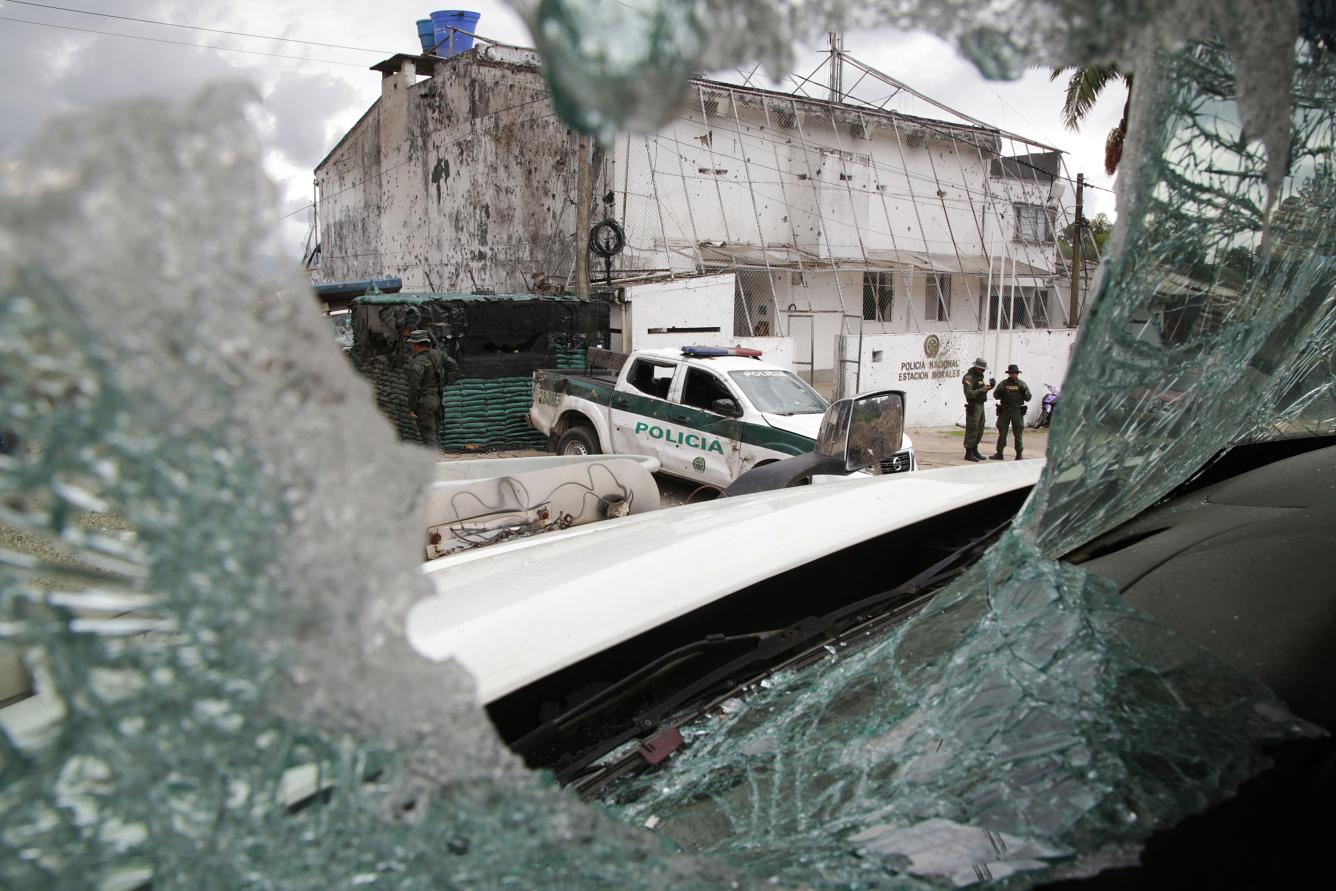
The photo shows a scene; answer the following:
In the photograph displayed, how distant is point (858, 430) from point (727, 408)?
3.35m

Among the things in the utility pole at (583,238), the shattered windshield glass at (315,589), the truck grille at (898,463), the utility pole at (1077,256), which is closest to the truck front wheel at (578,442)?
the truck grille at (898,463)

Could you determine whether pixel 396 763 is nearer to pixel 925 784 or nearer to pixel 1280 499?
pixel 925 784

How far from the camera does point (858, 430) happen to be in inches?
229

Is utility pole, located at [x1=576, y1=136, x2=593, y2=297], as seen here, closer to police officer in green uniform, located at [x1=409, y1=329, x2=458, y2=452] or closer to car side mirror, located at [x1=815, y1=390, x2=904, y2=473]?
police officer in green uniform, located at [x1=409, y1=329, x2=458, y2=452]

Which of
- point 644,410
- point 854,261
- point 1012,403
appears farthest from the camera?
point 854,261

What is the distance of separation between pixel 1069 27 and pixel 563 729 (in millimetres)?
1624

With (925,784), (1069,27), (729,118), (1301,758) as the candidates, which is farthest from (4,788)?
(729,118)

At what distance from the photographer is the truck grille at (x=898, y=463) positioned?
8070 mm

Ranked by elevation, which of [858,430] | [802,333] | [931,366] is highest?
[802,333]

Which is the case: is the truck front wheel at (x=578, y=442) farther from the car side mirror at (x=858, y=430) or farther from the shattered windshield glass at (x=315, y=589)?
the shattered windshield glass at (x=315, y=589)

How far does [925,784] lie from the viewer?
1562 mm

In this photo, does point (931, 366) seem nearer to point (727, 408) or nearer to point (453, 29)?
point (727, 408)

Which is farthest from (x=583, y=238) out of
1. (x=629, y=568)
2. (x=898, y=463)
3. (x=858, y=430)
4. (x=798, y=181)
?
(x=629, y=568)

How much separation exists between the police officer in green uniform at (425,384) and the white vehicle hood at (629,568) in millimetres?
8178
